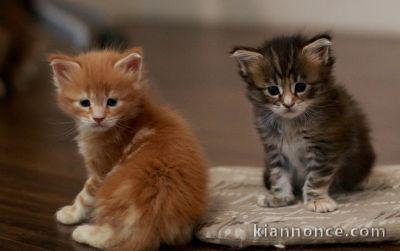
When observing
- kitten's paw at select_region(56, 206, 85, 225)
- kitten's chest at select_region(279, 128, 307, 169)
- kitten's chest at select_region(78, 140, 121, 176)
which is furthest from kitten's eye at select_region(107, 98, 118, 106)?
kitten's chest at select_region(279, 128, 307, 169)

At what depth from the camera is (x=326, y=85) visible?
6.10 feet

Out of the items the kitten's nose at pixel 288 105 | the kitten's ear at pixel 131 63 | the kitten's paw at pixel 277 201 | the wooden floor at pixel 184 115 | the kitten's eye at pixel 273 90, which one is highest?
the kitten's ear at pixel 131 63

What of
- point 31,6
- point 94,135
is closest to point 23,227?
point 94,135

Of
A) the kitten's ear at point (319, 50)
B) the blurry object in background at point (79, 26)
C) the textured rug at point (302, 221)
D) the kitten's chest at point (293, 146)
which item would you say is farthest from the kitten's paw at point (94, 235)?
the blurry object in background at point (79, 26)

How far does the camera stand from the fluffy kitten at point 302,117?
1818 millimetres

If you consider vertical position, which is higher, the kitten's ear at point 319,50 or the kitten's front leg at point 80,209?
the kitten's ear at point 319,50

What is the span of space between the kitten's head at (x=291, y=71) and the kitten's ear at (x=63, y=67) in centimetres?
42

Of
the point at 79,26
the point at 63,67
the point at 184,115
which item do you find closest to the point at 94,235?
the point at 63,67

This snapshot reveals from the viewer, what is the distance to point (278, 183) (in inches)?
76.7

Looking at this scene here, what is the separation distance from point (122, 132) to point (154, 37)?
3.86 m

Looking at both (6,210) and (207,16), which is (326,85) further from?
(207,16)

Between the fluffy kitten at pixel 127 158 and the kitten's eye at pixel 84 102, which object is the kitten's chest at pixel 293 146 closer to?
the fluffy kitten at pixel 127 158

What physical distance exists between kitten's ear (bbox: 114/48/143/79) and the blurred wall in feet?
8.67

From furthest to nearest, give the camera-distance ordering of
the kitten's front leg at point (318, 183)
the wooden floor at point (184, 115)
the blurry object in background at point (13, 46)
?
the blurry object in background at point (13, 46), the wooden floor at point (184, 115), the kitten's front leg at point (318, 183)
